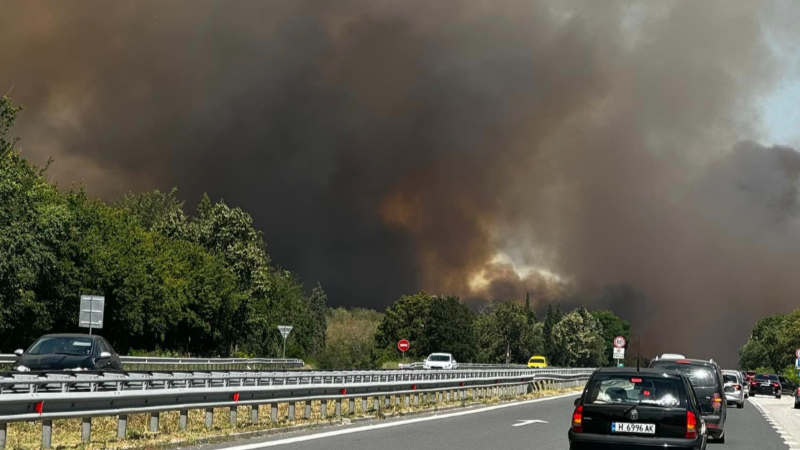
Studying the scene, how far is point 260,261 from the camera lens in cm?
9131

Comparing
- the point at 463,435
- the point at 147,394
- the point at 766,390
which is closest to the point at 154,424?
the point at 147,394

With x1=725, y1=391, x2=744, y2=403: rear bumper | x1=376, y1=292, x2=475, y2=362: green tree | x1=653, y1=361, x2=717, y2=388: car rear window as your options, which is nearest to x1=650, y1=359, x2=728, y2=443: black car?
x1=653, y1=361, x2=717, y2=388: car rear window

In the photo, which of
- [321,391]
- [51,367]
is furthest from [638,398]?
[51,367]

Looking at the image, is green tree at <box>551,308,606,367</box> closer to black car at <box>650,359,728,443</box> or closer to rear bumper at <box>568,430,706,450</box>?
black car at <box>650,359,728,443</box>

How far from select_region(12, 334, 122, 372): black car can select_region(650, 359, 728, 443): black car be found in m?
12.1

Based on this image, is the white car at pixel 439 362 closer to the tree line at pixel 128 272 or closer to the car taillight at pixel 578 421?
the tree line at pixel 128 272

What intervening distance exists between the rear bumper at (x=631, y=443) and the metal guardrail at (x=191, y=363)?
3071cm

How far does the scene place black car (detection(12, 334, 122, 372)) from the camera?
21891 millimetres

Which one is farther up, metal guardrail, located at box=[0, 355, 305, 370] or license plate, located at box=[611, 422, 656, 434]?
license plate, located at box=[611, 422, 656, 434]

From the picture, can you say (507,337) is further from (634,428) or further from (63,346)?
(634,428)

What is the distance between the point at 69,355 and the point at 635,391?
14189 mm

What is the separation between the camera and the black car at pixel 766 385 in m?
66.4

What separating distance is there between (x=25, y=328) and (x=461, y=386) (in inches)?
1305

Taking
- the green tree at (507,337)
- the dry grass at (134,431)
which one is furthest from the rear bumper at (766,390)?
the green tree at (507,337)
